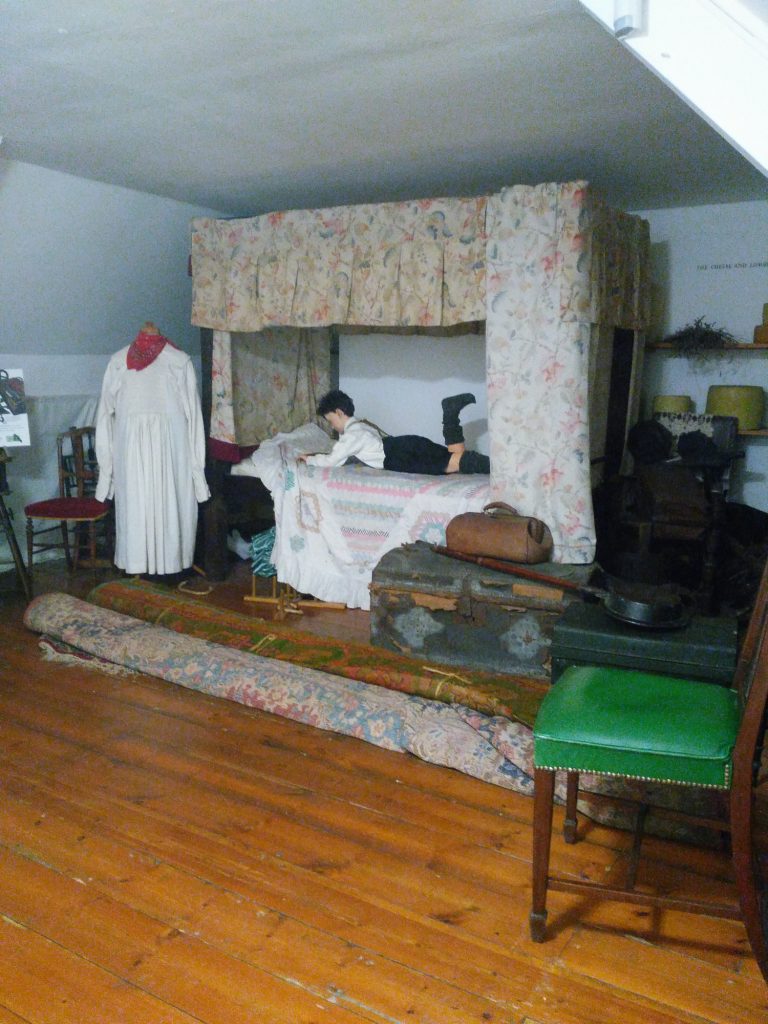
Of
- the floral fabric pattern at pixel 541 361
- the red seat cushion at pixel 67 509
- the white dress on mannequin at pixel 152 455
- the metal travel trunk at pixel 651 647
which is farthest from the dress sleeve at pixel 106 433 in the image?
the metal travel trunk at pixel 651 647

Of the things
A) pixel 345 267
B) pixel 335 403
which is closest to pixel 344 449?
pixel 335 403

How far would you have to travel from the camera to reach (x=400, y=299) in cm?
404

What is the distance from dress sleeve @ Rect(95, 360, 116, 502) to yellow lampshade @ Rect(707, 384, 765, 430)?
3275mm

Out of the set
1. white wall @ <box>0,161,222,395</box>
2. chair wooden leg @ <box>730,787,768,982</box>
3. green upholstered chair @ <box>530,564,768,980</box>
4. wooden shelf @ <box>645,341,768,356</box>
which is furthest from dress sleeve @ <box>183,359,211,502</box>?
chair wooden leg @ <box>730,787,768,982</box>

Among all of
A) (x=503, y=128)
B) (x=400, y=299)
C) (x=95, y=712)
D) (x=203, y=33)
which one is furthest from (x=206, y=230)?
(x=95, y=712)

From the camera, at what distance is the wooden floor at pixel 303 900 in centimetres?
177

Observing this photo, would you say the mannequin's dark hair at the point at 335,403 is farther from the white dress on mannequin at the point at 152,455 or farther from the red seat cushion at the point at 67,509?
the red seat cushion at the point at 67,509

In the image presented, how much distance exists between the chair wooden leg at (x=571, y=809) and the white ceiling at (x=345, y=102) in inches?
82.7

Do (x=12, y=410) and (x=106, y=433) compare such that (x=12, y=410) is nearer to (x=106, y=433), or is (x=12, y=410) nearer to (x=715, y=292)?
(x=106, y=433)

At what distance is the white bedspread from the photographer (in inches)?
161

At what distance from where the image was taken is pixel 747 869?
5.65 feet

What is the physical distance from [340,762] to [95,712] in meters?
1.04

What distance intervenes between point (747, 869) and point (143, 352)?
3.69m

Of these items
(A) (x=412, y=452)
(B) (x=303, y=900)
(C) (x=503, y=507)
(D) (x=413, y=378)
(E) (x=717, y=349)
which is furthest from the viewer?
(D) (x=413, y=378)
